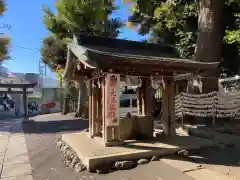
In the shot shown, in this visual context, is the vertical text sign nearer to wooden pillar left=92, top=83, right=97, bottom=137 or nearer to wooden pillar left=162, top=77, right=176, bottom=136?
wooden pillar left=92, top=83, right=97, bottom=137

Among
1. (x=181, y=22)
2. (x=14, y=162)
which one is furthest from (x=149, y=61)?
(x=181, y=22)

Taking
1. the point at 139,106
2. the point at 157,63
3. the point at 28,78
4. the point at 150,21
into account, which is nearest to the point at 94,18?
the point at 150,21

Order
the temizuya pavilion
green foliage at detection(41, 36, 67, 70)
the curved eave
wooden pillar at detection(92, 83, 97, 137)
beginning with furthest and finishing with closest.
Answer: green foliage at detection(41, 36, 67, 70) < wooden pillar at detection(92, 83, 97, 137) < the temizuya pavilion < the curved eave

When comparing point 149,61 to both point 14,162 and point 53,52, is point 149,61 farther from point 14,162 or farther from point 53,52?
point 53,52

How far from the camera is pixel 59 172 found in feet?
19.5

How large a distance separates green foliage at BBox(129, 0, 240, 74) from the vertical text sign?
8117mm

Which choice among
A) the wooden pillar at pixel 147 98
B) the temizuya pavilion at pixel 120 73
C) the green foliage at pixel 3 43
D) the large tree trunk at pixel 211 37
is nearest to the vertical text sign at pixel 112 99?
the temizuya pavilion at pixel 120 73

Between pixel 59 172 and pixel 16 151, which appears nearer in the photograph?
pixel 59 172

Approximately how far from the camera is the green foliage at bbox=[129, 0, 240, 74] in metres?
14.2

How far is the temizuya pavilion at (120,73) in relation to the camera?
6.70 m

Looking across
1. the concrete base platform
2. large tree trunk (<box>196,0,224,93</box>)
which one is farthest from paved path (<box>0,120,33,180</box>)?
large tree trunk (<box>196,0,224,93</box>)

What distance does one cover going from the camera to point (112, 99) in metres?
6.82

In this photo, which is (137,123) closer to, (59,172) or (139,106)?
(139,106)

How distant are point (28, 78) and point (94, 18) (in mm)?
36693
